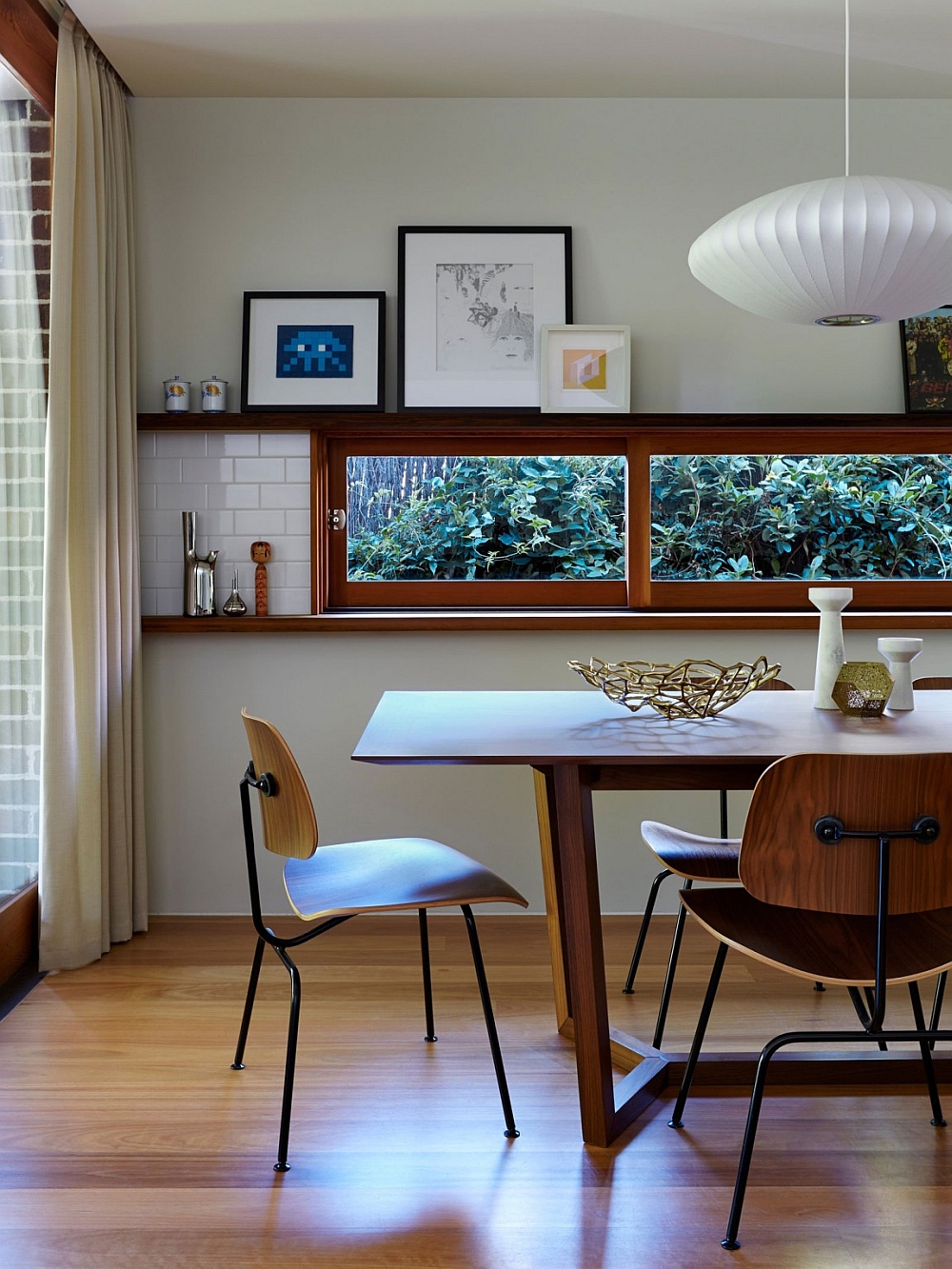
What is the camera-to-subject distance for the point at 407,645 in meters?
3.54

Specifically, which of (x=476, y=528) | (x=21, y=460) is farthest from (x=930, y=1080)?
(x=21, y=460)

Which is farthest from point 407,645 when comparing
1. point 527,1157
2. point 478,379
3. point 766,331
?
point 527,1157

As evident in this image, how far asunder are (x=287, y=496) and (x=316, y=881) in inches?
61.9

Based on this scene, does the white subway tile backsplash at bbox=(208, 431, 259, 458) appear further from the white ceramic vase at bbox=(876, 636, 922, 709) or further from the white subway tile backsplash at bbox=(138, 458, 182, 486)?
the white ceramic vase at bbox=(876, 636, 922, 709)

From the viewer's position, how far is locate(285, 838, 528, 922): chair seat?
2.14 metres

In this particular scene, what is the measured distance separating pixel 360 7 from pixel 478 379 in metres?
1.08

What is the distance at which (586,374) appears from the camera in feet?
11.3

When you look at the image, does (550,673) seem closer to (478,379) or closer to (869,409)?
(478,379)

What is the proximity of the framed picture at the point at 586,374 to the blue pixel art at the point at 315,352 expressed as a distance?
63cm

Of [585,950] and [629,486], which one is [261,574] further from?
[585,950]

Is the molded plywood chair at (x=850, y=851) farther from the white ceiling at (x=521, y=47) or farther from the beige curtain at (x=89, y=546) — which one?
the white ceiling at (x=521, y=47)

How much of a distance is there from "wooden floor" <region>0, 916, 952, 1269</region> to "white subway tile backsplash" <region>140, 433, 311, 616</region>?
1.24 metres

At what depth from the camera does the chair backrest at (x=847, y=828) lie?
1766mm

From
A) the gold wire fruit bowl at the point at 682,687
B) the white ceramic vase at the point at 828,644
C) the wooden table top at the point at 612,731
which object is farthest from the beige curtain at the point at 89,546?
the white ceramic vase at the point at 828,644
